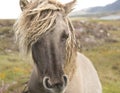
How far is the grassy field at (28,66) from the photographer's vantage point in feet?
Answer: 64.6

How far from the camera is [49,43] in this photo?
8.12 m

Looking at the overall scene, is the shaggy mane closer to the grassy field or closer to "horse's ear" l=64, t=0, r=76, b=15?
"horse's ear" l=64, t=0, r=76, b=15

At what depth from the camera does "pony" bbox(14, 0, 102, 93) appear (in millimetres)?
8023

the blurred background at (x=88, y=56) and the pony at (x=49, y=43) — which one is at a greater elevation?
the pony at (x=49, y=43)

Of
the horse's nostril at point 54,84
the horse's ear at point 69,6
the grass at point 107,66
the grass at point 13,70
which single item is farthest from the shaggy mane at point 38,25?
the grass at point 107,66

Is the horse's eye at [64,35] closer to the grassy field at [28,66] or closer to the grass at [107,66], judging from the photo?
the grassy field at [28,66]

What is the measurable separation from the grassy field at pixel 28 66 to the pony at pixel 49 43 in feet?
20.5

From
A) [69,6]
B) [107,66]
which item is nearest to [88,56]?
[107,66]

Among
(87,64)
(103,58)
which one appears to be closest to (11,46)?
(103,58)

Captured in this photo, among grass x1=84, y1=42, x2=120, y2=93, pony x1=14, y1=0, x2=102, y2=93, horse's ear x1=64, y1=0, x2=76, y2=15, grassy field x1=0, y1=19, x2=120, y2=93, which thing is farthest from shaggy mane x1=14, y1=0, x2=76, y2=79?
grass x1=84, y1=42, x2=120, y2=93

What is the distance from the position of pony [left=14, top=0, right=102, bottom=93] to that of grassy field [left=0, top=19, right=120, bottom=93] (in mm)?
6261

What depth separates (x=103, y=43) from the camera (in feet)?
152

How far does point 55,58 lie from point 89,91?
145 inches

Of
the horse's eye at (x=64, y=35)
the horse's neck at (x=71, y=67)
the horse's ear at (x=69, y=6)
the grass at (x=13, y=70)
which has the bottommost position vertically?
the grass at (x=13, y=70)
